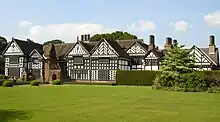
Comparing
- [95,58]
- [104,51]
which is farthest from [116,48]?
[95,58]

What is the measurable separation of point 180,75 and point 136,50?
2182cm

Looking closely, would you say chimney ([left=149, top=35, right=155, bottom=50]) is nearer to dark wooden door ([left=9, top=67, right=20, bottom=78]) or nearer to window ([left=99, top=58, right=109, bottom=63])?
window ([left=99, top=58, right=109, bottom=63])

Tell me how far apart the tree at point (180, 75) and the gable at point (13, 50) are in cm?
3305

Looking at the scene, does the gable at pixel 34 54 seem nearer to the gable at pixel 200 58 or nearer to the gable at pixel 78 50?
the gable at pixel 78 50

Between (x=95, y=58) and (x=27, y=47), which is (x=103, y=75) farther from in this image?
(x=27, y=47)

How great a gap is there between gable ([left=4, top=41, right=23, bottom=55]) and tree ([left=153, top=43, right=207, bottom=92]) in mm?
33054

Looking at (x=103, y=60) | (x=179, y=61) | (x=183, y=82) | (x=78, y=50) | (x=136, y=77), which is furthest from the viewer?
(x=78, y=50)

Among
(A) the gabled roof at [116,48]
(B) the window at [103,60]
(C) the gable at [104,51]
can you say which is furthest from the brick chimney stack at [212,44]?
(B) the window at [103,60]

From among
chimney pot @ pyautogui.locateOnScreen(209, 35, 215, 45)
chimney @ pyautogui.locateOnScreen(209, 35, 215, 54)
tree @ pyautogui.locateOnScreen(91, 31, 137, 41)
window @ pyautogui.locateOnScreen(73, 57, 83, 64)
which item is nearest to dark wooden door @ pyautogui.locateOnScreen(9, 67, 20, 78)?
window @ pyautogui.locateOnScreen(73, 57, 83, 64)

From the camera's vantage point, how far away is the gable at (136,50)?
55416 mm

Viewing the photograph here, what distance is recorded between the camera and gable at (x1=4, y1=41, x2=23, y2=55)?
2390 inches

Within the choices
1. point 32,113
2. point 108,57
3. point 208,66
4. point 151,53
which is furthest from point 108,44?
point 32,113

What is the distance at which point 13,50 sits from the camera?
6116 cm

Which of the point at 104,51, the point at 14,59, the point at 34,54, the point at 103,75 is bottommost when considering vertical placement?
the point at 103,75
